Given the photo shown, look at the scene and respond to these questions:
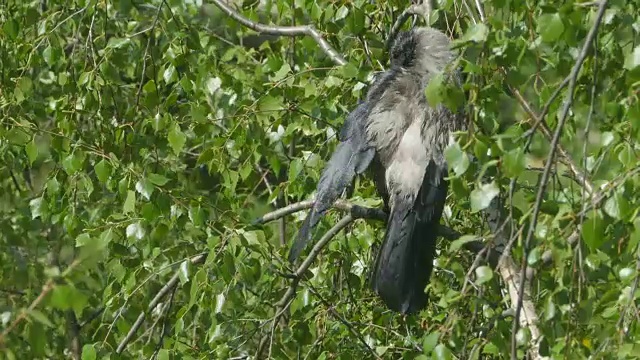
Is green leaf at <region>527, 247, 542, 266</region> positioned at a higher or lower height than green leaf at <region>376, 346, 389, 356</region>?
higher

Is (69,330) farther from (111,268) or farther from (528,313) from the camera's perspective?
(528,313)

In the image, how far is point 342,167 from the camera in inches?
126

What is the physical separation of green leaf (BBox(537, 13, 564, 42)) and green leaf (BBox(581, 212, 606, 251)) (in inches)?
11.8

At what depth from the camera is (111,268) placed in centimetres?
280

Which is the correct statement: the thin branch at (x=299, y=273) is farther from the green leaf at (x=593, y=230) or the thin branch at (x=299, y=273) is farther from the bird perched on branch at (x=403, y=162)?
the green leaf at (x=593, y=230)

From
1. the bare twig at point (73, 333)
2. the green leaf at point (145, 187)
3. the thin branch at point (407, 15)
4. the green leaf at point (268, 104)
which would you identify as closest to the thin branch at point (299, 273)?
the green leaf at point (268, 104)

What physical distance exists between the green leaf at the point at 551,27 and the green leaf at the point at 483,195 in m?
0.26

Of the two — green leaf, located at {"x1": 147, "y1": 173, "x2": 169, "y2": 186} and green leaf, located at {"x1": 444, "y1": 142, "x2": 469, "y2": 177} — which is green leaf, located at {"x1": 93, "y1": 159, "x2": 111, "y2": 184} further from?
green leaf, located at {"x1": 444, "y1": 142, "x2": 469, "y2": 177}

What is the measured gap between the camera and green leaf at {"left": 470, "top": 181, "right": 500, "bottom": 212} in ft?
5.74

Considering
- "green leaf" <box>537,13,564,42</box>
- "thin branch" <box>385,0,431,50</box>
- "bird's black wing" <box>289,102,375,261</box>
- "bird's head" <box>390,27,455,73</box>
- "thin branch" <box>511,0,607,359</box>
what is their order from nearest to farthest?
"thin branch" <box>511,0,607,359</box> < "green leaf" <box>537,13,564,42</box> < "bird's black wing" <box>289,102,375,261</box> < "thin branch" <box>385,0,431,50</box> < "bird's head" <box>390,27,455,73</box>

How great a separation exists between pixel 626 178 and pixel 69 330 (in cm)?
266

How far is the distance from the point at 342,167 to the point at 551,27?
144cm

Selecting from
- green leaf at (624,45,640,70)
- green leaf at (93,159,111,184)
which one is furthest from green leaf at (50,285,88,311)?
green leaf at (93,159,111,184)

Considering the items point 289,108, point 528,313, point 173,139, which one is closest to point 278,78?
point 289,108
